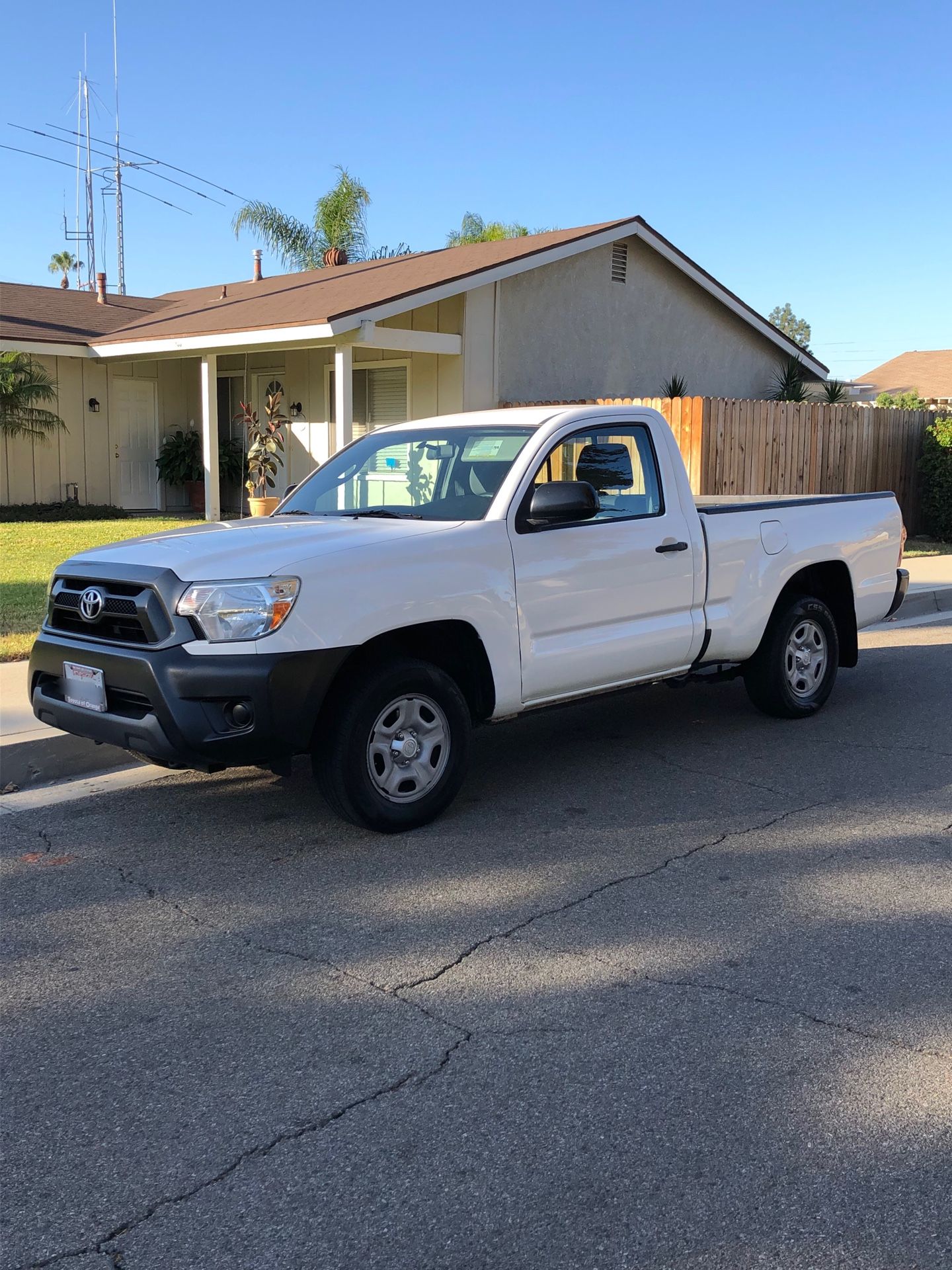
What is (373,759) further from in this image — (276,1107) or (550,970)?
(276,1107)

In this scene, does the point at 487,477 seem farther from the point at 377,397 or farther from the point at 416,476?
the point at 377,397

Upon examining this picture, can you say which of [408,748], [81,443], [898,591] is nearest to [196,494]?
[81,443]

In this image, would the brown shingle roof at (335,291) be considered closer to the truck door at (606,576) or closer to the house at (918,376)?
the truck door at (606,576)

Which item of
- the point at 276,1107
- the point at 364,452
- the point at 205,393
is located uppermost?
the point at 205,393

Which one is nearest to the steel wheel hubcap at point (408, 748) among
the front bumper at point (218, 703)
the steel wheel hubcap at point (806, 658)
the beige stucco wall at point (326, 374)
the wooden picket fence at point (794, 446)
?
the front bumper at point (218, 703)

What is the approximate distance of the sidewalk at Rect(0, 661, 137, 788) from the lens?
6.34 metres

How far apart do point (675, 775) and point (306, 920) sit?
2577mm

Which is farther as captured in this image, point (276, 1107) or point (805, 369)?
point (805, 369)

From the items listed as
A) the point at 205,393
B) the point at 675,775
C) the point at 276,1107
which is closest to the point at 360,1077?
the point at 276,1107

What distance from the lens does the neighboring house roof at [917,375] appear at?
151 ft

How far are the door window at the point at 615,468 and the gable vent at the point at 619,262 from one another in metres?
14.8

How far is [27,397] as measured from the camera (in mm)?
20594

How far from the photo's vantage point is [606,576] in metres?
6.07

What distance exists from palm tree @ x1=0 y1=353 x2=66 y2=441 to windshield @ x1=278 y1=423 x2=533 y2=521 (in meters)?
15.2
